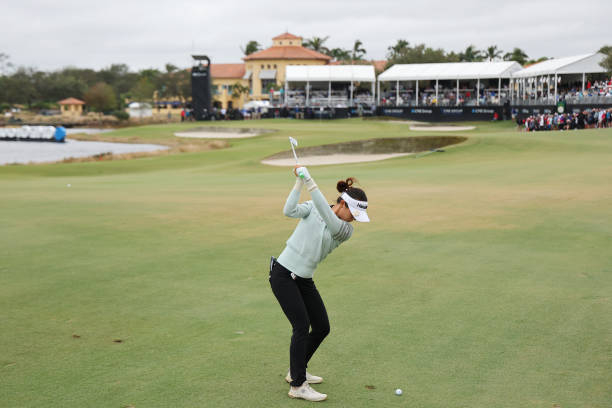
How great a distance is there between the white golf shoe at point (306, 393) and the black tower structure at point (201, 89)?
82.3 m

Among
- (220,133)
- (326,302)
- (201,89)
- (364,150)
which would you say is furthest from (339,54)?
(326,302)

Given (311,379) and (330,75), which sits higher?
(330,75)

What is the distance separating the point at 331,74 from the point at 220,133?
20.3m

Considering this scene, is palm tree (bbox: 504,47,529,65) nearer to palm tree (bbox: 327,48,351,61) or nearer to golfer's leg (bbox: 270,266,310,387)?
palm tree (bbox: 327,48,351,61)

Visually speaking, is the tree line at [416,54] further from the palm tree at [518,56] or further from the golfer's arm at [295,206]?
the golfer's arm at [295,206]

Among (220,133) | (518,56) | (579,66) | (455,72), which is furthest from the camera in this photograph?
(518,56)

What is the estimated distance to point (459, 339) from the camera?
7.74m

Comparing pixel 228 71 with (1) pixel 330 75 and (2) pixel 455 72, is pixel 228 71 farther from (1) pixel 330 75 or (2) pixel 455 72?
(2) pixel 455 72

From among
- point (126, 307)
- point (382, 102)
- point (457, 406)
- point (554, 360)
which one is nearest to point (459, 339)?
point (554, 360)

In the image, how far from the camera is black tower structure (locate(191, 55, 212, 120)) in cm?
8625

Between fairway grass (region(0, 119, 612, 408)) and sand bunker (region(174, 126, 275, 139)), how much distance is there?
44167 mm

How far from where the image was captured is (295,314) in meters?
6.15

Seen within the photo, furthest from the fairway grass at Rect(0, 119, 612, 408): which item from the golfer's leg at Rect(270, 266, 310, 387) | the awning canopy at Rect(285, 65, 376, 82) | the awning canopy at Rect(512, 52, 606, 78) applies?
the awning canopy at Rect(285, 65, 376, 82)

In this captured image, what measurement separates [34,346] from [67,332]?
553 mm
